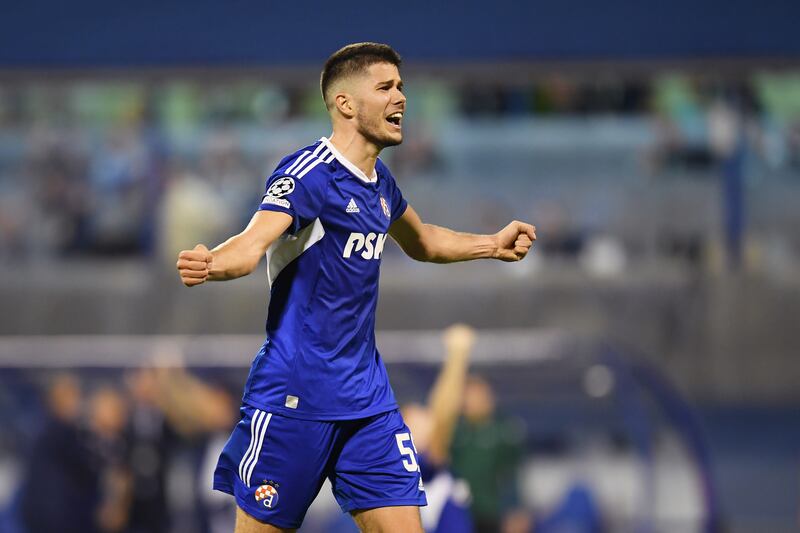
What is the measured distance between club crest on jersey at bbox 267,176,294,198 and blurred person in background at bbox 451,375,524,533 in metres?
4.27

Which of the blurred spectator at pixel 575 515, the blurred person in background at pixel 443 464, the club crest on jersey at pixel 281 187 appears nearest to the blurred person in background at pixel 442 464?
the blurred person in background at pixel 443 464

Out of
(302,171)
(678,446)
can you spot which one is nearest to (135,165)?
(678,446)

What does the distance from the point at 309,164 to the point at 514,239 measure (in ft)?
2.51

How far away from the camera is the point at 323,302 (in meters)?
3.41

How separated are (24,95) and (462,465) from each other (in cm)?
471

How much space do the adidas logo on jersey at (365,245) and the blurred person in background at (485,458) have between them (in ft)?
13.1

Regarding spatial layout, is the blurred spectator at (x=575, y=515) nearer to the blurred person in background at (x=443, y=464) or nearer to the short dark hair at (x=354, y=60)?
the blurred person in background at (x=443, y=464)

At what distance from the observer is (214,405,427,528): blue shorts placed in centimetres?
342

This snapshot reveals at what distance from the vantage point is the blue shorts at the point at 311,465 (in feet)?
11.2

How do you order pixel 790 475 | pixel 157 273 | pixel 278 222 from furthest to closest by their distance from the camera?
1. pixel 157 273
2. pixel 790 475
3. pixel 278 222

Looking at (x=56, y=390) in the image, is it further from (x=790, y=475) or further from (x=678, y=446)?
(x=790, y=475)

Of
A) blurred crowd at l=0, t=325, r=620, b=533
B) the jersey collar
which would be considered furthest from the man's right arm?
blurred crowd at l=0, t=325, r=620, b=533

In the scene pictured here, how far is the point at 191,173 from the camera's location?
9984 millimetres

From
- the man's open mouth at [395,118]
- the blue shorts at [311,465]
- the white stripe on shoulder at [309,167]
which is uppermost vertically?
the man's open mouth at [395,118]
